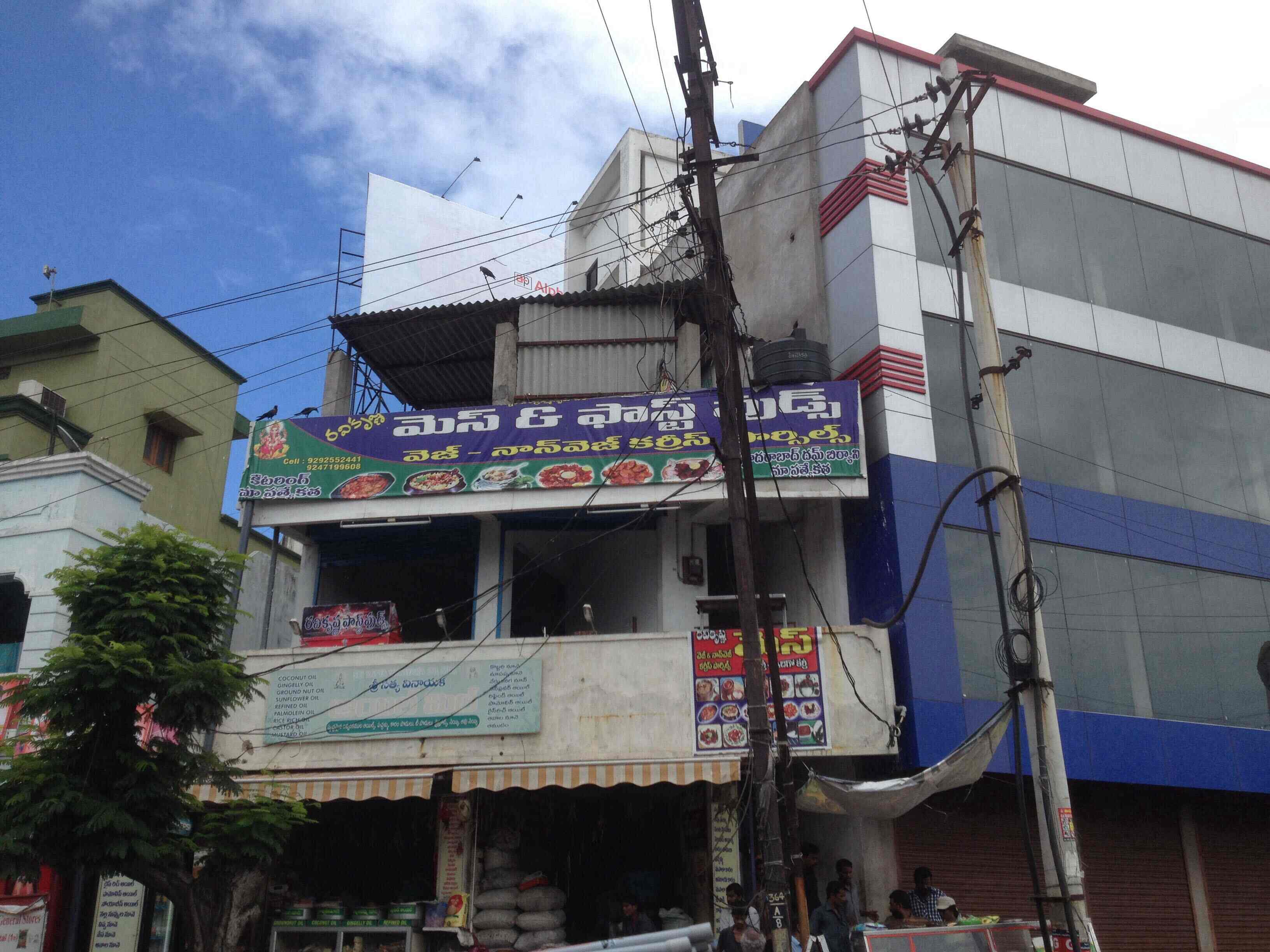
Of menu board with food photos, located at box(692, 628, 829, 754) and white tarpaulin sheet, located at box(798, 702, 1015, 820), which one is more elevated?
menu board with food photos, located at box(692, 628, 829, 754)

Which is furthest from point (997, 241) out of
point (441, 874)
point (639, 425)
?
point (441, 874)

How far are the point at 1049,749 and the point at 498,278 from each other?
84.1ft

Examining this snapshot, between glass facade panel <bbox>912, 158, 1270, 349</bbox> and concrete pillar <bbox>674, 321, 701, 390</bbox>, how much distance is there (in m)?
3.62

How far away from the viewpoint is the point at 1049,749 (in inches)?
382

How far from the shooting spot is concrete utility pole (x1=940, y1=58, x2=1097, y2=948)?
30.9ft

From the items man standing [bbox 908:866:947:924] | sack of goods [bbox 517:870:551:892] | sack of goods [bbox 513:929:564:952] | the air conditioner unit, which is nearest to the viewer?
man standing [bbox 908:866:947:924]

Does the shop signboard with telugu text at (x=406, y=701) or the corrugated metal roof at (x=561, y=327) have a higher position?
the corrugated metal roof at (x=561, y=327)

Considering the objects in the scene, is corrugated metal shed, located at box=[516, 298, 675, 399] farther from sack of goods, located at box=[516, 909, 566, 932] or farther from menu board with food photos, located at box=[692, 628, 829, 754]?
sack of goods, located at box=[516, 909, 566, 932]

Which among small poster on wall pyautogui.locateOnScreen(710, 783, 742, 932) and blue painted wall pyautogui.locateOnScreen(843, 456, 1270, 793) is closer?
small poster on wall pyautogui.locateOnScreen(710, 783, 742, 932)

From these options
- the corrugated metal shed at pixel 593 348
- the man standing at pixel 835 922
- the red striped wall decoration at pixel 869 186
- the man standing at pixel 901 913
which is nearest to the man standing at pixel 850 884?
the man standing at pixel 835 922

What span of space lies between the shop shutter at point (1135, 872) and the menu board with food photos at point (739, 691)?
4.50 meters

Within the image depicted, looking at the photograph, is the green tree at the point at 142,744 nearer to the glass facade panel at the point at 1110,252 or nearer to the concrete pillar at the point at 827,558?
the concrete pillar at the point at 827,558

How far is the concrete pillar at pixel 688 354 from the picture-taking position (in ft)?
55.4

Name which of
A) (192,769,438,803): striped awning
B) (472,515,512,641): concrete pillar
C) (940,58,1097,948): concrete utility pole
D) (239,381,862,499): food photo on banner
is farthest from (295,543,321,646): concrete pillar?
(940,58,1097,948): concrete utility pole
